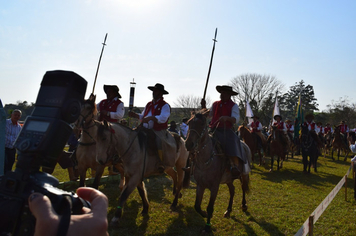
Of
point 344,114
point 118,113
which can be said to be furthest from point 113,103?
point 344,114

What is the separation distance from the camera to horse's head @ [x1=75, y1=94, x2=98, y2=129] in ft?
17.1

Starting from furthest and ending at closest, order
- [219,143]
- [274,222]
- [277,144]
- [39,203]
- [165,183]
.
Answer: [277,144] → [165,183] → [274,222] → [219,143] → [39,203]

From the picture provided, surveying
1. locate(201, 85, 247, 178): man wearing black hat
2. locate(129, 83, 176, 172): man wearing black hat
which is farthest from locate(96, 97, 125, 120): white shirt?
locate(201, 85, 247, 178): man wearing black hat

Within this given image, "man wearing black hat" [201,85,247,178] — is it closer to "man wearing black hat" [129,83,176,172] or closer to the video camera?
"man wearing black hat" [129,83,176,172]

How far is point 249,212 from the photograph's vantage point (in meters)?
6.43

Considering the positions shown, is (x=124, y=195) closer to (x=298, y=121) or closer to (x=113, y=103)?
(x=113, y=103)

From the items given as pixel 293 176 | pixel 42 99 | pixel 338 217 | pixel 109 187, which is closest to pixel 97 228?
pixel 42 99

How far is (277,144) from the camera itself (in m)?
13.5

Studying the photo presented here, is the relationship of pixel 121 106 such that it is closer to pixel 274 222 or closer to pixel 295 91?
pixel 274 222

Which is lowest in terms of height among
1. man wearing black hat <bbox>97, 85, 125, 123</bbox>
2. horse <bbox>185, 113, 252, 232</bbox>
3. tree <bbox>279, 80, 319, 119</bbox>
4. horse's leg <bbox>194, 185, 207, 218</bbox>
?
horse's leg <bbox>194, 185, 207, 218</bbox>

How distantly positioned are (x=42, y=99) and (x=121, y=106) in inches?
207

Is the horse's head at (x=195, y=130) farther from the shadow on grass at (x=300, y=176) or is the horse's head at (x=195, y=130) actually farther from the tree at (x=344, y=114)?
the tree at (x=344, y=114)

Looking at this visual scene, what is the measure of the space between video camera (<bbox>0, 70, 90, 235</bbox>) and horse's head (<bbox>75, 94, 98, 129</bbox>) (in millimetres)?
4170

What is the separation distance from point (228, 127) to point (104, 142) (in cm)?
263
